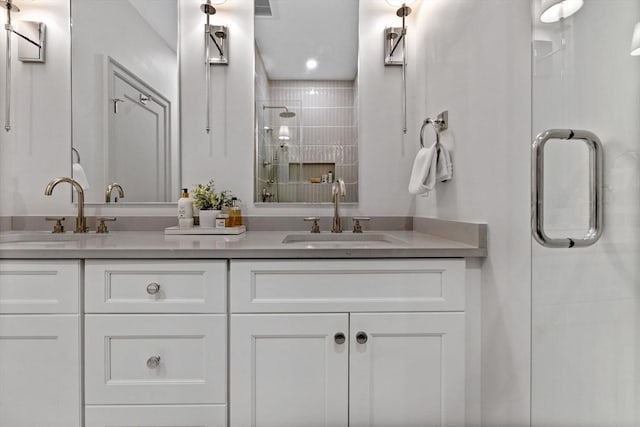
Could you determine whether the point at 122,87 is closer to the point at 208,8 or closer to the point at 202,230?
the point at 208,8

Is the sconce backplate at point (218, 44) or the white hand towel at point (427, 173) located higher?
the sconce backplate at point (218, 44)

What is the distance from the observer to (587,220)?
2.52ft

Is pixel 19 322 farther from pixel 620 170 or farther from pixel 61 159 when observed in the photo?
pixel 620 170

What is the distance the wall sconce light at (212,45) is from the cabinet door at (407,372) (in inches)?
50.3

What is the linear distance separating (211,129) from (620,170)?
1575 millimetres

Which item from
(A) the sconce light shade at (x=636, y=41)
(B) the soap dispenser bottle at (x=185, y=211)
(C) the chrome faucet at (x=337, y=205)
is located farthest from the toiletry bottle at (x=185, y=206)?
(A) the sconce light shade at (x=636, y=41)

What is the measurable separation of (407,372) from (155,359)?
0.81 meters

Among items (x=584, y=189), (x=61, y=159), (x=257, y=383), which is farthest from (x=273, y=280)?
(x=61, y=159)

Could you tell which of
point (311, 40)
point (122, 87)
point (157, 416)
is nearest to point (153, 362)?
point (157, 416)

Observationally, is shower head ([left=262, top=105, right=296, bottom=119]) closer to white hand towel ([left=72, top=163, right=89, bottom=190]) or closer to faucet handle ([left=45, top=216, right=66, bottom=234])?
white hand towel ([left=72, top=163, right=89, bottom=190])

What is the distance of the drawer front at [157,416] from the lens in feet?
3.44

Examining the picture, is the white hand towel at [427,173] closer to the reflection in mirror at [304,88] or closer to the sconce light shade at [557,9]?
the reflection in mirror at [304,88]

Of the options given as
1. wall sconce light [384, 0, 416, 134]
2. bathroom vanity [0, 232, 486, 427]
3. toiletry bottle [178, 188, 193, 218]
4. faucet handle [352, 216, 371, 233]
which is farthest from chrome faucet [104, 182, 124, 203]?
wall sconce light [384, 0, 416, 134]

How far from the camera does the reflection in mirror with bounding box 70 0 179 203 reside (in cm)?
164
